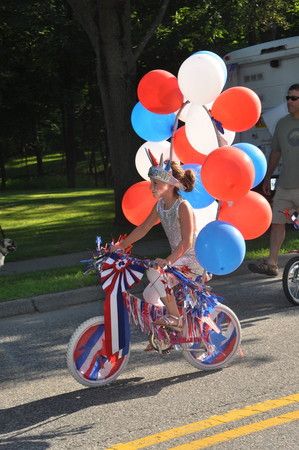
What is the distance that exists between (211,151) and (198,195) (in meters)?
0.42

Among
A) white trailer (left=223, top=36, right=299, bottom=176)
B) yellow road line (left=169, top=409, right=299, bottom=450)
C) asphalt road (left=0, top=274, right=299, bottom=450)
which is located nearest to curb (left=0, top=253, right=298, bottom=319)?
asphalt road (left=0, top=274, right=299, bottom=450)

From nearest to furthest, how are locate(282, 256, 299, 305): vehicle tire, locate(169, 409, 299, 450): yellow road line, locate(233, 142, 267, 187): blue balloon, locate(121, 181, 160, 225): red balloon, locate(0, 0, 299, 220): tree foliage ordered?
1. locate(169, 409, 299, 450): yellow road line
2. locate(233, 142, 267, 187): blue balloon
3. locate(121, 181, 160, 225): red balloon
4. locate(282, 256, 299, 305): vehicle tire
5. locate(0, 0, 299, 220): tree foliage

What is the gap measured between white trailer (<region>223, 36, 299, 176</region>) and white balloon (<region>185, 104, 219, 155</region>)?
6375 mm

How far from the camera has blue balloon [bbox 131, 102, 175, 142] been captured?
21.7ft

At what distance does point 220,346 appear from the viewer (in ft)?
19.3

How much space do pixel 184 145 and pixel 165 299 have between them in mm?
1623

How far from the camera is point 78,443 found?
457cm

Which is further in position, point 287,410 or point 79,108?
point 79,108

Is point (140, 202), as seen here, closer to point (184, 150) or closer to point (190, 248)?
point (184, 150)

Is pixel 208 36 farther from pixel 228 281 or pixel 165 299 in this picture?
pixel 165 299

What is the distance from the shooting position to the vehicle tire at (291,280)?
790 centimetres

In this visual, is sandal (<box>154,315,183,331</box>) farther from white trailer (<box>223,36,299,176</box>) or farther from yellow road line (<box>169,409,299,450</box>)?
white trailer (<box>223,36,299,176</box>)

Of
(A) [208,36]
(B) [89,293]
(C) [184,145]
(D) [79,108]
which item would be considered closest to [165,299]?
(C) [184,145]

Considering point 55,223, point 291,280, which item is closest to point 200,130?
point 291,280
